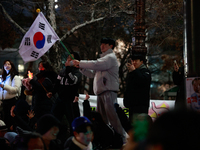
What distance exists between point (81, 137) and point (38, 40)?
3.23 metres

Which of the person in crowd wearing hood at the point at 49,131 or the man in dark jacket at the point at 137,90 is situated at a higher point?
the man in dark jacket at the point at 137,90

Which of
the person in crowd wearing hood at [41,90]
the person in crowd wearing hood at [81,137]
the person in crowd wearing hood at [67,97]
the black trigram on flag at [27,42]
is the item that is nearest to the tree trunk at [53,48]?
the person in crowd wearing hood at [41,90]

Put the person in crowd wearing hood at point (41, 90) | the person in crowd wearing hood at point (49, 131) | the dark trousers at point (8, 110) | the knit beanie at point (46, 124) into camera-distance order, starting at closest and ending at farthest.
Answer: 1. the person in crowd wearing hood at point (49, 131)
2. the knit beanie at point (46, 124)
3. the person in crowd wearing hood at point (41, 90)
4. the dark trousers at point (8, 110)

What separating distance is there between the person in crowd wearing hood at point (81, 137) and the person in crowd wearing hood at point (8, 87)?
4.23m

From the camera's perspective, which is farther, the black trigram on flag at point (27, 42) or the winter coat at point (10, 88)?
the winter coat at point (10, 88)

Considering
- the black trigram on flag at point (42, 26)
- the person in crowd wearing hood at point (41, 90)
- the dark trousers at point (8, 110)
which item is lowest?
the dark trousers at point (8, 110)

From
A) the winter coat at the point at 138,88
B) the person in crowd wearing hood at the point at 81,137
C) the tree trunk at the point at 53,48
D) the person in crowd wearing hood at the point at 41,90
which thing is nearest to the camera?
the person in crowd wearing hood at the point at 81,137

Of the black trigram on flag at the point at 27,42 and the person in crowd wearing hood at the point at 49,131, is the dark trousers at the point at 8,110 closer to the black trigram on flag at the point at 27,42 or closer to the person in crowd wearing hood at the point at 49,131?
the black trigram on flag at the point at 27,42

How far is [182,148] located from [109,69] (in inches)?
193

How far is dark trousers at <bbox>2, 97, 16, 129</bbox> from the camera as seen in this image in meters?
8.07

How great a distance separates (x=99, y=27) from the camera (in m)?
21.1

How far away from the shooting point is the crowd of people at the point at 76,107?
4.34 m

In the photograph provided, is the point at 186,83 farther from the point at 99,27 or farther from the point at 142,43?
the point at 99,27

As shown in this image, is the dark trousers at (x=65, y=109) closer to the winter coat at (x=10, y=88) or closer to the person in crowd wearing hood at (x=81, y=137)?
the winter coat at (x=10, y=88)
